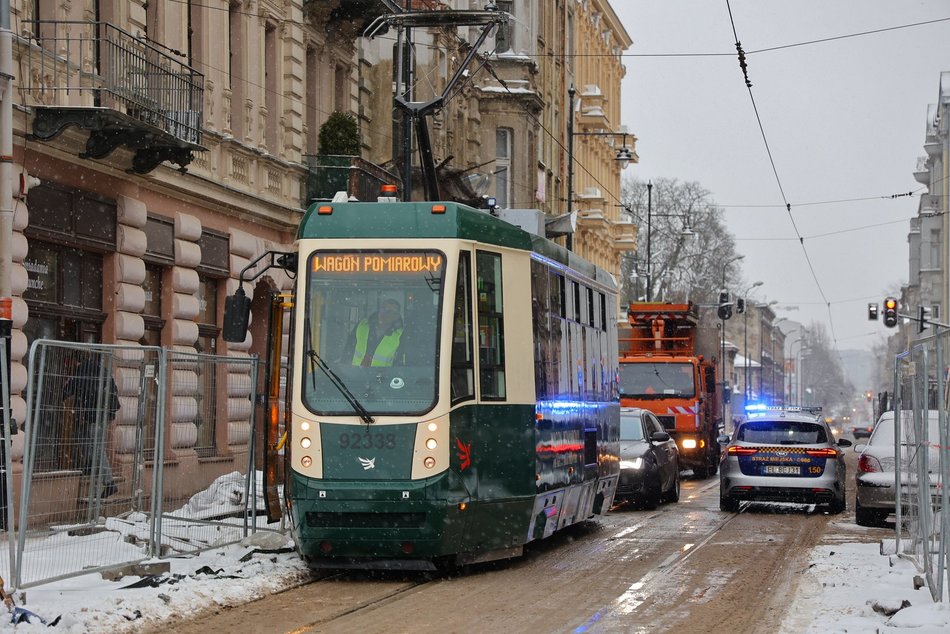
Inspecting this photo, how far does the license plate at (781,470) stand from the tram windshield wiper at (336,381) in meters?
10.9

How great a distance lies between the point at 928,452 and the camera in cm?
→ 1187

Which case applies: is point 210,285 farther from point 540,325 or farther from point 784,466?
point 540,325

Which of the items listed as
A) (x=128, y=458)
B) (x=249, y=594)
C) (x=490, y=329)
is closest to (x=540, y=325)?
(x=490, y=329)

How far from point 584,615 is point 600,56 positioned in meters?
59.0

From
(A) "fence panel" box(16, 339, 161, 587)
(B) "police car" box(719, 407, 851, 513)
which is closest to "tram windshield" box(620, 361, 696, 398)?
(B) "police car" box(719, 407, 851, 513)

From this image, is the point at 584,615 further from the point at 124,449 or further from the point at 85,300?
the point at 85,300

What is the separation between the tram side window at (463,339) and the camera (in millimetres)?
13508

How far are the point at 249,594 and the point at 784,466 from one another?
12.3 m

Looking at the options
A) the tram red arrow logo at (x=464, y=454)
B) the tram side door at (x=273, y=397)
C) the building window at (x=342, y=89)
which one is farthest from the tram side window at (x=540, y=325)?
the building window at (x=342, y=89)

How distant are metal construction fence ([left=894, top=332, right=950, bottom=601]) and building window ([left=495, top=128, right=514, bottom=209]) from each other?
32922 millimetres

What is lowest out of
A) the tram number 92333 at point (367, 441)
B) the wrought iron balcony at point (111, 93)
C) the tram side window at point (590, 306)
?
the tram number 92333 at point (367, 441)

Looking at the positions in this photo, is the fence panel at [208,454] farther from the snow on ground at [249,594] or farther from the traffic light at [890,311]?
the traffic light at [890,311]

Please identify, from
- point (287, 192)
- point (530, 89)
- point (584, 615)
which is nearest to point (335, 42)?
point (287, 192)

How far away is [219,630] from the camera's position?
10.4 metres
